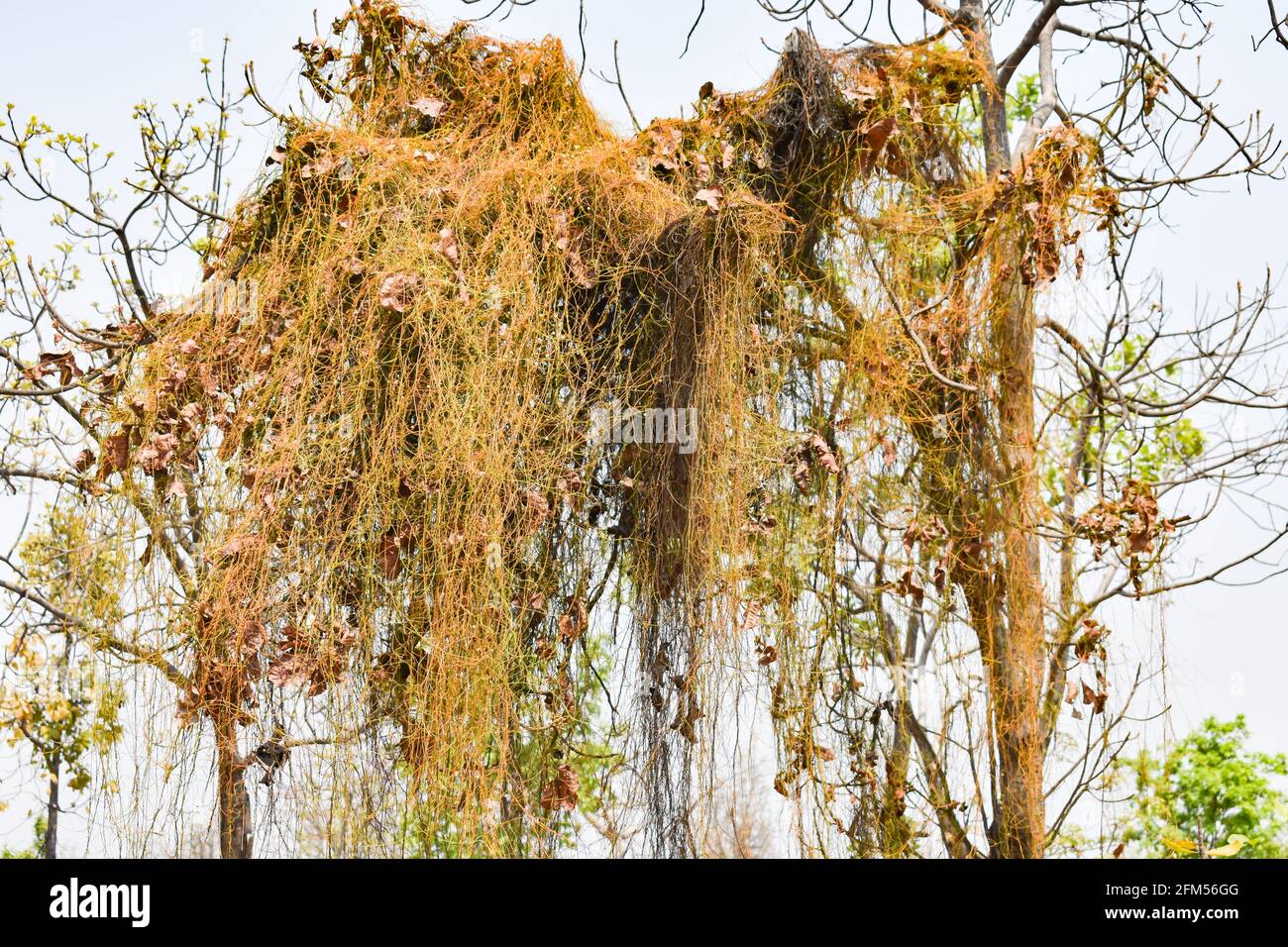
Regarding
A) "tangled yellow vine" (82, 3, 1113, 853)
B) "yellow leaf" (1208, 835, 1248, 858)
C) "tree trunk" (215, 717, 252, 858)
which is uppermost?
"tangled yellow vine" (82, 3, 1113, 853)

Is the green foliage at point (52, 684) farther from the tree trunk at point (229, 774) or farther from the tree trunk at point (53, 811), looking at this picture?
the tree trunk at point (229, 774)

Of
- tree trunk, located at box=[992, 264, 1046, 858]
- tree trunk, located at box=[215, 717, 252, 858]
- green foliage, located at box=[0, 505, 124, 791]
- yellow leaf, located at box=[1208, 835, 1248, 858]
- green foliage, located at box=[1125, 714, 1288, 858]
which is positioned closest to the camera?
Result: tree trunk, located at box=[215, 717, 252, 858]

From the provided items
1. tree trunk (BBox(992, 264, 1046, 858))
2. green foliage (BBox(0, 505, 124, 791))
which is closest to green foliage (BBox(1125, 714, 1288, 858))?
tree trunk (BBox(992, 264, 1046, 858))

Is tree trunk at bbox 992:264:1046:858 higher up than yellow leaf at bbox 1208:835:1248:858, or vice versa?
tree trunk at bbox 992:264:1046:858

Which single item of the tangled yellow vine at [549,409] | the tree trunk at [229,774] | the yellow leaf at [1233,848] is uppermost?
the tangled yellow vine at [549,409]

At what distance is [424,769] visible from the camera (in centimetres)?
246

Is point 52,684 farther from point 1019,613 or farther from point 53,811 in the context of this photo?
point 1019,613

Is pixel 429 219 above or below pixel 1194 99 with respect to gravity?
below

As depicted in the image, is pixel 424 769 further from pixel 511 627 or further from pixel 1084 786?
pixel 1084 786

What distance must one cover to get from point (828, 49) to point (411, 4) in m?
1.12

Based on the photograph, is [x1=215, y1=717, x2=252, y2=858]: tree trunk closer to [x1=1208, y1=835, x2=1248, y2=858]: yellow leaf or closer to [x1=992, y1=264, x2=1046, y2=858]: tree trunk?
[x1=992, y1=264, x2=1046, y2=858]: tree trunk

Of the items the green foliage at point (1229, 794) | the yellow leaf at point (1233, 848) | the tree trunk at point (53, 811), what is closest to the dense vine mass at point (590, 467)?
the yellow leaf at point (1233, 848)

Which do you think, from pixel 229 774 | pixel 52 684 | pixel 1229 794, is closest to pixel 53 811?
pixel 52 684
